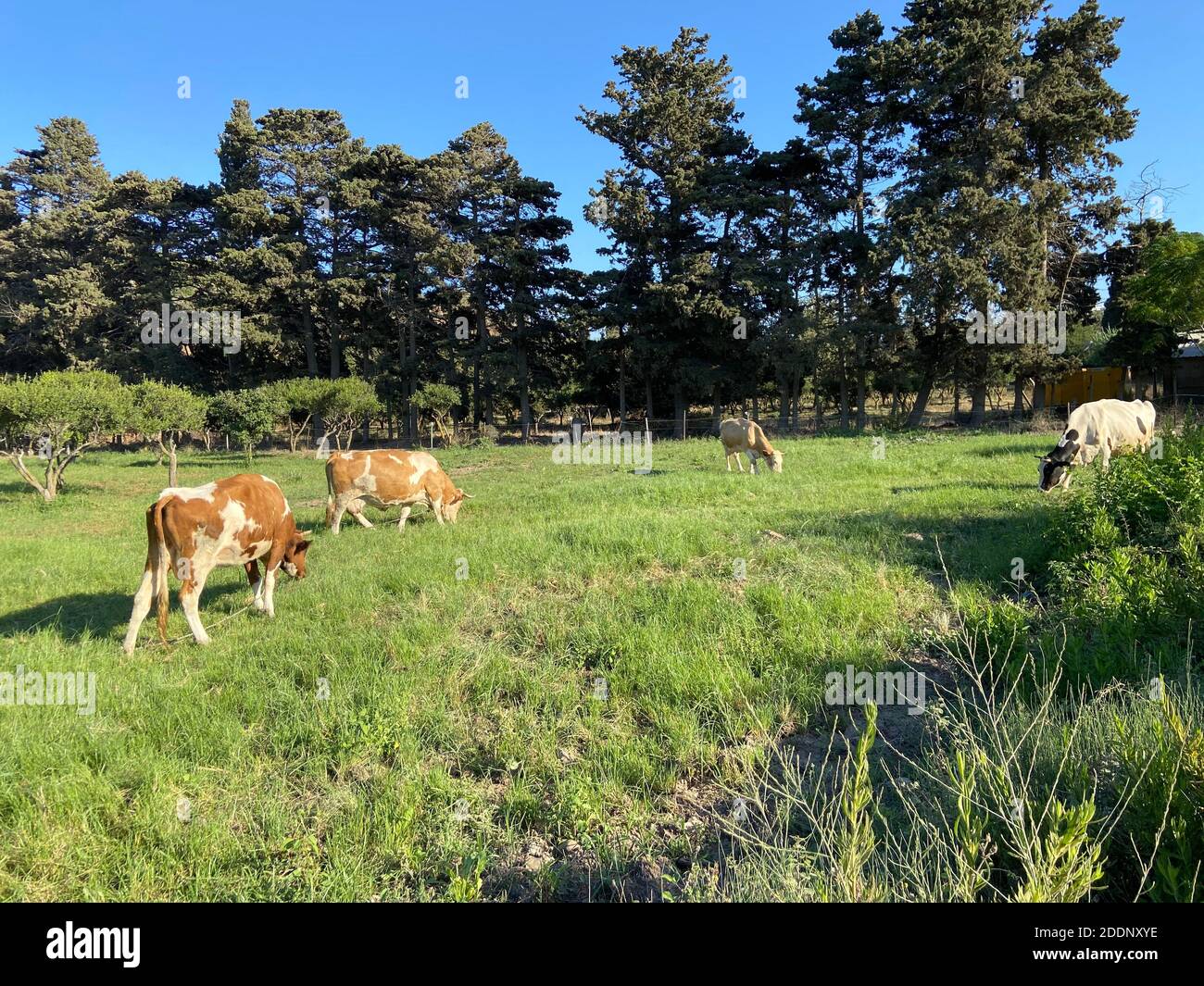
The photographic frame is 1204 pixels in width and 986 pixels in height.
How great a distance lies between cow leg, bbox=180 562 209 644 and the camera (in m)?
5.82

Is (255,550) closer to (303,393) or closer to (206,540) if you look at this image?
(206,540)

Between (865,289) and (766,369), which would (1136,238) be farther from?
(766,369)

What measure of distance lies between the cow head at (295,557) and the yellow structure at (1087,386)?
33.1 meters

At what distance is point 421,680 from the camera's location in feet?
15.2

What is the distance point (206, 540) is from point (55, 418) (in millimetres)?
14715

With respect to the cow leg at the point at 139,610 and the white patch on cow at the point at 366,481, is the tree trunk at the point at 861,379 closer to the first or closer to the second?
the white patch on cow at the point at 366,481

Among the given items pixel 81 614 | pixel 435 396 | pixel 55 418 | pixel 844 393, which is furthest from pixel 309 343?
pixel 81 614

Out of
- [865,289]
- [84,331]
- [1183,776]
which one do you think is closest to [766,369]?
[865,289]

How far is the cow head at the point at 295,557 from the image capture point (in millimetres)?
7496

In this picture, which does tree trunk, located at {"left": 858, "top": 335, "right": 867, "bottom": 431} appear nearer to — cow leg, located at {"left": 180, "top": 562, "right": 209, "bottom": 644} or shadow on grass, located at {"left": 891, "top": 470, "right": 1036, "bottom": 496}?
shadow on grass, located at {"left": 891, "top": 470, "right": 1036, "bottom": 496}

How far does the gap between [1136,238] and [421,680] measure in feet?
122

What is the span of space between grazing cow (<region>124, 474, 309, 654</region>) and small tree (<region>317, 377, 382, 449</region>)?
81.4 feet

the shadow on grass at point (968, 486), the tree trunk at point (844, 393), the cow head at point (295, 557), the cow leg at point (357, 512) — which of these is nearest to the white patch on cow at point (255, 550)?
the cow head at point (295, 557)

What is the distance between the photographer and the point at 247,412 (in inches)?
1187
